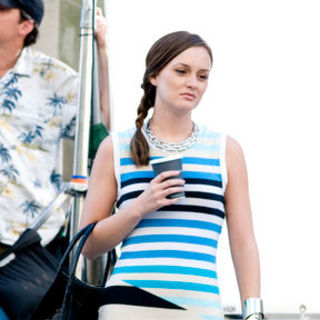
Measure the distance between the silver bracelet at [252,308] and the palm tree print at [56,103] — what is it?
1373 mm

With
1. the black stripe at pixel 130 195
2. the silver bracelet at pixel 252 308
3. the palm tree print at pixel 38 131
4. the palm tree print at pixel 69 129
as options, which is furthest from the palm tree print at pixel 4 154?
the silver bracelet at pixel 252 308

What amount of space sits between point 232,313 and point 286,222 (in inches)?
17.1

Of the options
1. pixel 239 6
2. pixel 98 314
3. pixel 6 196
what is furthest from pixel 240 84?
pixel 98 314

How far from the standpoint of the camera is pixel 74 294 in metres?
1.56

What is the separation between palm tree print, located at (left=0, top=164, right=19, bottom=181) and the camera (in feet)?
8.23

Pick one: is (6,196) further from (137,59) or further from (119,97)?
(137,59)

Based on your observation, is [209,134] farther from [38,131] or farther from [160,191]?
[38,131]

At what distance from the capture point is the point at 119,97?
2.79 meters

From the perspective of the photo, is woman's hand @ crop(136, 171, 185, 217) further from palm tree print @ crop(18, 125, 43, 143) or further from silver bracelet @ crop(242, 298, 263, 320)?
palm tree print @ crop(18, 125, 43, 143)

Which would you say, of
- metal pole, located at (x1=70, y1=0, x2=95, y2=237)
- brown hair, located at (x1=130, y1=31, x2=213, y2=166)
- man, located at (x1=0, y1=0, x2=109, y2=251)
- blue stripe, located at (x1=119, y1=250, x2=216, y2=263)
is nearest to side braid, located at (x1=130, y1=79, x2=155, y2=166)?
brown hair, located at (x1=130, y1=31, x2=213, y2=166)

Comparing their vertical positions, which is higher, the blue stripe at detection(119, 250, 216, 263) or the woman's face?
the woman's face

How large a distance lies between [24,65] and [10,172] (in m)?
0.46

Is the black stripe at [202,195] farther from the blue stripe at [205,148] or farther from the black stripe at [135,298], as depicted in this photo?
the black stripe at [135,298]

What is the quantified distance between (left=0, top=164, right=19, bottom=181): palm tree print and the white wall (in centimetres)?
47
